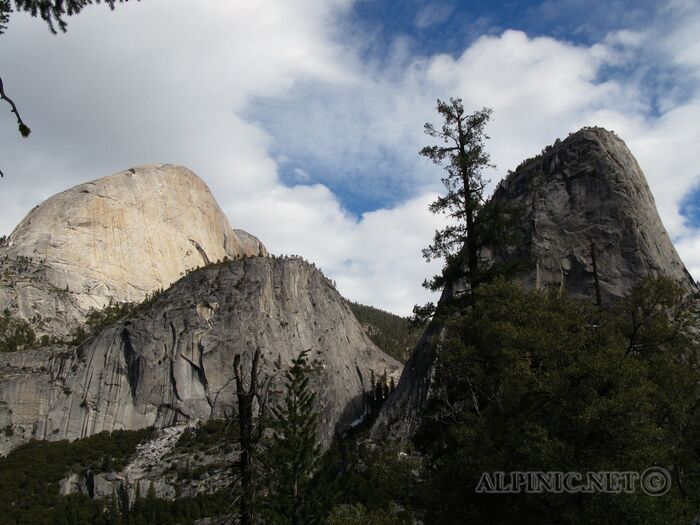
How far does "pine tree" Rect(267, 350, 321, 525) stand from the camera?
21531 millimetres

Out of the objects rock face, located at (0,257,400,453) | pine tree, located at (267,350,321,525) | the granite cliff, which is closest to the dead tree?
pine tree, located at (267,350,321,525)

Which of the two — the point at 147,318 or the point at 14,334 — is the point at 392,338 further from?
the point at 14,334

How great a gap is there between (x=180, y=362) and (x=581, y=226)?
7035 cm

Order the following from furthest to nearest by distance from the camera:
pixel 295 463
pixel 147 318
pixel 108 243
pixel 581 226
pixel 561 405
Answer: pixel 108 243
pixel 147 318
pixel 581 226
pixel 295 463
pixel 561 405

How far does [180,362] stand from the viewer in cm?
10431

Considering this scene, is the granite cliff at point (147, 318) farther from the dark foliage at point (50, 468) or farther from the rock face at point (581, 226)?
the rock face at point (581, 226)

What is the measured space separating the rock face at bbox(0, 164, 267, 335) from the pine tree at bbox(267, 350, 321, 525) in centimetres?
11113

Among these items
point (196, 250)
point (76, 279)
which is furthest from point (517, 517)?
point (196, 250)

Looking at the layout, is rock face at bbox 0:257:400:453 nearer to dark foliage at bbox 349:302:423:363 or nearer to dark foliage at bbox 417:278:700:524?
dark foliage at bbox 349:302:423:363

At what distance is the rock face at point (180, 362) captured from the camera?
100625 millimetres

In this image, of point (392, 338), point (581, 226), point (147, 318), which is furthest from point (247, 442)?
point (392, 338)

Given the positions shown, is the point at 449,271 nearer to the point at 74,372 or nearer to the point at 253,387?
the point at 253,387

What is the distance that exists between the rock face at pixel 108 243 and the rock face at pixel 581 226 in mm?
77669

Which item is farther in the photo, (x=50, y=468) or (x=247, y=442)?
(x=50, y=468)
